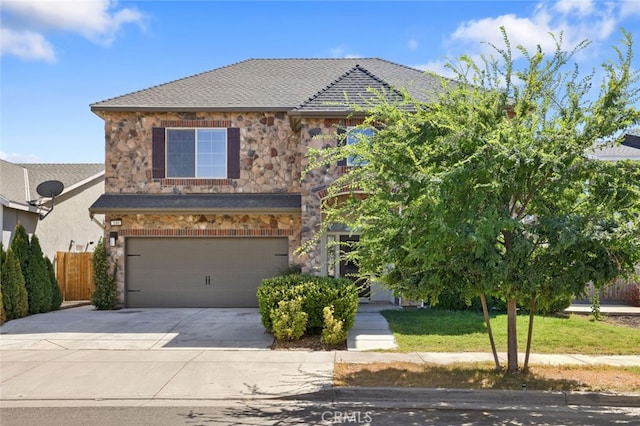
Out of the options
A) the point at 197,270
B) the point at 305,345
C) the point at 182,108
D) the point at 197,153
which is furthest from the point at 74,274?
the point at 305,345

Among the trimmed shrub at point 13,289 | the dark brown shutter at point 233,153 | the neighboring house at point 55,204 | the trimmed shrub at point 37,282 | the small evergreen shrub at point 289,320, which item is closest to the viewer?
the small evergreen shrub at point 289,320

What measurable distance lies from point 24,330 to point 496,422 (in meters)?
11.0

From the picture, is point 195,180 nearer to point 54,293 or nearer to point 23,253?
point 23,253

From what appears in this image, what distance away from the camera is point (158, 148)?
1733 centimetres

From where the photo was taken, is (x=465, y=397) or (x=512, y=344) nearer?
(x=465, y=397)

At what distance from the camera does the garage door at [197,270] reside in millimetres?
17406

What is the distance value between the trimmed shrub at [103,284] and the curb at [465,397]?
10.5 meters

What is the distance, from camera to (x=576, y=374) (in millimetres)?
9258

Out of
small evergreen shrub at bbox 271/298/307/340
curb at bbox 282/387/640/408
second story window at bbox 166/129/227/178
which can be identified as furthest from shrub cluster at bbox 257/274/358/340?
second story window at bbox 166/129/227/178

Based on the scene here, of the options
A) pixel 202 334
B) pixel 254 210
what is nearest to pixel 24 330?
pixel 202 334

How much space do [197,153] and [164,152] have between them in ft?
3.15

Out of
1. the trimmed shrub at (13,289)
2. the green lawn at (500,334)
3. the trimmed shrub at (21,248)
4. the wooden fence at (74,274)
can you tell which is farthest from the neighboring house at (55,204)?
the green lawn at (500,334)

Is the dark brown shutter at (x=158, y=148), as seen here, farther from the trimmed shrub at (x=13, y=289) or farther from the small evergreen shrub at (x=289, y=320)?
the small evergreen shrub at (x=289, y=320)

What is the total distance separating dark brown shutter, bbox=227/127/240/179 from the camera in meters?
17.3
